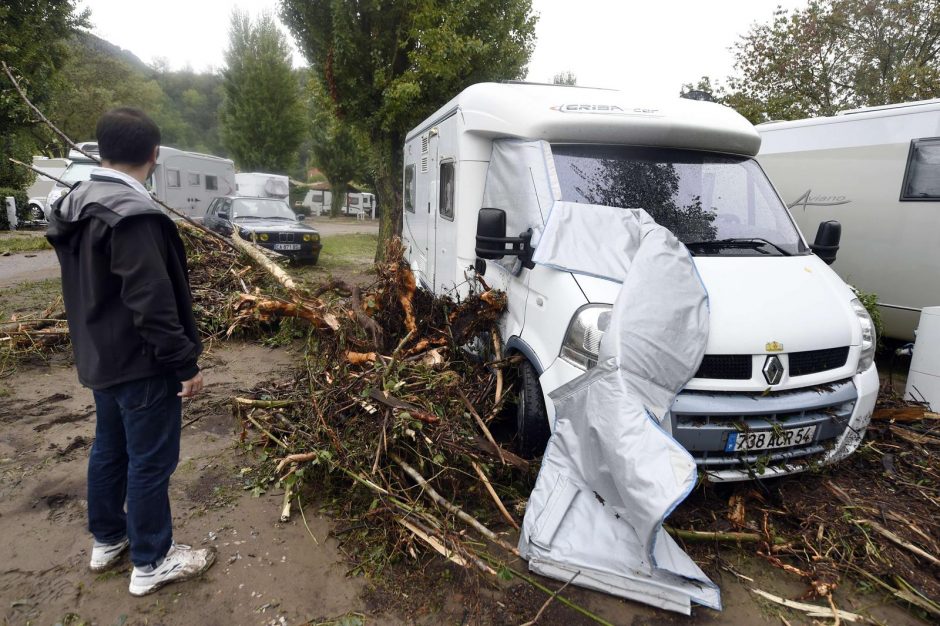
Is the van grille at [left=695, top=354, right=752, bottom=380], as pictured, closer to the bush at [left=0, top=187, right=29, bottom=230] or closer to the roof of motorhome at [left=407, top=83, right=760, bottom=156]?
the roof of motorhome at [left=407, top=83, right=760, bottom=156]

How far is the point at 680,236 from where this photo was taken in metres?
3.95

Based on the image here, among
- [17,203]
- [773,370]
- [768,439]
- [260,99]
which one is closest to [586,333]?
[773,370]

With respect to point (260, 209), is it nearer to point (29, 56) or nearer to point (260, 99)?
point (29, 56)

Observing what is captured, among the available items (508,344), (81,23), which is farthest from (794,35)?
(81,23)

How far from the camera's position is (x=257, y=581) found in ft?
9.64

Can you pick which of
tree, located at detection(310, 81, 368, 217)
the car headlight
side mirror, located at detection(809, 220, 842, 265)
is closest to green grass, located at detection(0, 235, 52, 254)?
the car headlight

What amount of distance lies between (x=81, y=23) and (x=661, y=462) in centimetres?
2416

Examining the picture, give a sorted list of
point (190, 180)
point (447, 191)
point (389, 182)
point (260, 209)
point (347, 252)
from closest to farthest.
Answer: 1. point (447, 191)
2. point (389, 182)
3. point (260, 209)
4. point (347, 252)
5. point (190, 180)

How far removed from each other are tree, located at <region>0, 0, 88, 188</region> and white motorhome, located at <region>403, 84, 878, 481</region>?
17.2 m

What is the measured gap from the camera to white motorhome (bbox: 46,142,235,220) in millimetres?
19234

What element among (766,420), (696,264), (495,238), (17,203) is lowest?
(766,420)

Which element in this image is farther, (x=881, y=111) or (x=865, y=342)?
(x=881, y=111)

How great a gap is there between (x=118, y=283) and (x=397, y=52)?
1056cm

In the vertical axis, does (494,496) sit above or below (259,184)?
below
